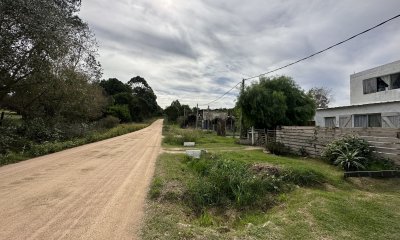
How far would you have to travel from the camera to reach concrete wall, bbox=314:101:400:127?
17297 millimetres

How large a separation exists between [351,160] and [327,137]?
9.88 ft

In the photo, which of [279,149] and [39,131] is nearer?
[279,149]

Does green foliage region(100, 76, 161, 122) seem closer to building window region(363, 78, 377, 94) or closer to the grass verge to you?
building window region(363, 78, 377, 94)

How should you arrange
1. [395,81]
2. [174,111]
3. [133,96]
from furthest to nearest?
[174,111], [133,96], [395,81]

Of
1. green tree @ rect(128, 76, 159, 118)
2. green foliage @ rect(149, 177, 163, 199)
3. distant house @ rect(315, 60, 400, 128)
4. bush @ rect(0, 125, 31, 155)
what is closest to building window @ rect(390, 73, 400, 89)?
distant house @ rect(315, 60, 400, 128)

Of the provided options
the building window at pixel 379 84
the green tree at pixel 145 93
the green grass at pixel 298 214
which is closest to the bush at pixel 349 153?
the green grass at pixel 298 214

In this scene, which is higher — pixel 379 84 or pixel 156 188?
pixel 379 84

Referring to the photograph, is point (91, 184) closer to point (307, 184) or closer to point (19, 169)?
point (19, 169)

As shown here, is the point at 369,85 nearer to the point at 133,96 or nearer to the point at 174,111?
the point at 133,96

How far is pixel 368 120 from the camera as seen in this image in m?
19.6

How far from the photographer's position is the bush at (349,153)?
10717mm

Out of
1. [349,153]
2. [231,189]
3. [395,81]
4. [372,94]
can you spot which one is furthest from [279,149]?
[372,94]

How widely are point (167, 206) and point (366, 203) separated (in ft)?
13.9

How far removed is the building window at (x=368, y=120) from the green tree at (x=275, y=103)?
2856mm
